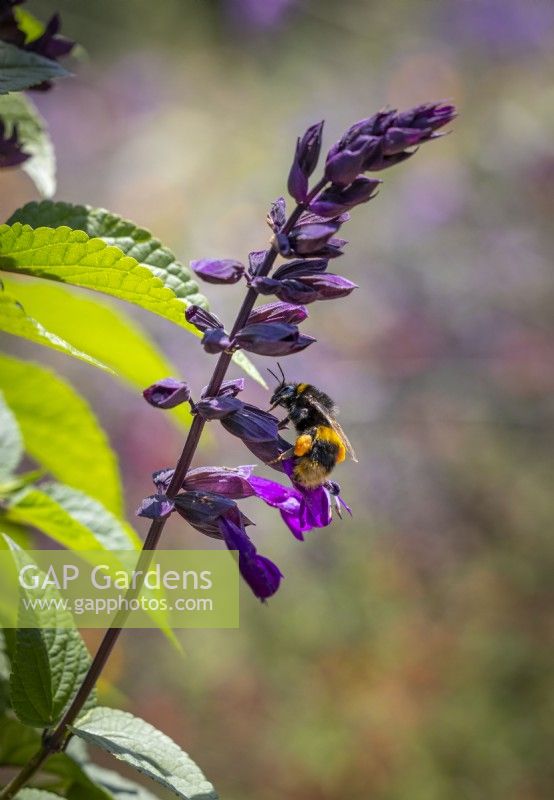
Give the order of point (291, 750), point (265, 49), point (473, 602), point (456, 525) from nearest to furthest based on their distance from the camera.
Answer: point (291, 750), point (473, 602), point (456, 525), point (265, 49)

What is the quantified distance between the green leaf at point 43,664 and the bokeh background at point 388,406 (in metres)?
2.68

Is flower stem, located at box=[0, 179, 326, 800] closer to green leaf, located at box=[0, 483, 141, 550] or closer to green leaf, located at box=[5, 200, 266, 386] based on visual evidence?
green leaf, located at box=[5, 200, 266, 386]

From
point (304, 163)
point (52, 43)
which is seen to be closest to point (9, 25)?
point (52, 43)

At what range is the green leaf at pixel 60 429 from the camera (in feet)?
3.46

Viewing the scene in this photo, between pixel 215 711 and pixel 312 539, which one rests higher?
pixel 312 539

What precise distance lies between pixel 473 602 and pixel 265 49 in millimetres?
4984

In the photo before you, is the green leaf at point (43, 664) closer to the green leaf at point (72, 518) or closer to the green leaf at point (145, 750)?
the green leaf at point (145, 750)

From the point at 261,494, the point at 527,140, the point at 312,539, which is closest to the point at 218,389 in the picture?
→ the point at 261,494

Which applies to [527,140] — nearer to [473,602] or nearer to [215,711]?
[473,602]

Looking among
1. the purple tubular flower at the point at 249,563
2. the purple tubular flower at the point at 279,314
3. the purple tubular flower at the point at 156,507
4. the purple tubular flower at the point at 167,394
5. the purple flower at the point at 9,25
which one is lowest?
the purple tubular flower at the point at 249,563

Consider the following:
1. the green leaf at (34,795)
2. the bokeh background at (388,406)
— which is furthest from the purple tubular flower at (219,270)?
the bokeh background at (388,406)

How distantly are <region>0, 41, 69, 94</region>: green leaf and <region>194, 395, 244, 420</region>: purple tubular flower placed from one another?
0.34 meters

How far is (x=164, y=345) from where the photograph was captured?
175 inches

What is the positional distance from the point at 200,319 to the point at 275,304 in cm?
8
